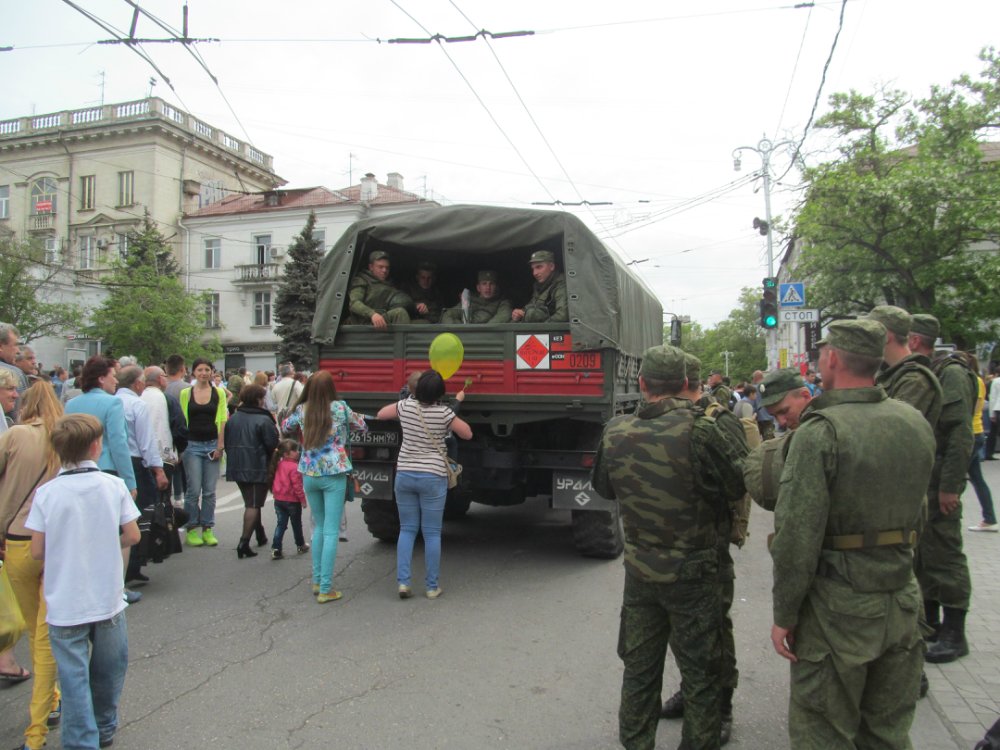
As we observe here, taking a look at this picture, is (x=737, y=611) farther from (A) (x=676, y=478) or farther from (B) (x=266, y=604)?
(B) (x=266, y=604)

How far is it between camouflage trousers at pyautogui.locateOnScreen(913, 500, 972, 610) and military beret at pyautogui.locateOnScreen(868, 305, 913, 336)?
109 cm

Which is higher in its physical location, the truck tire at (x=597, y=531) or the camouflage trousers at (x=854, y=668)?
the camouflage trousers at (x=854, y=668)

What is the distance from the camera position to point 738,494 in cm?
315

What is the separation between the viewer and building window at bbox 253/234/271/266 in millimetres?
44062

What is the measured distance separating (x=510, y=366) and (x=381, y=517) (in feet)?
7.03

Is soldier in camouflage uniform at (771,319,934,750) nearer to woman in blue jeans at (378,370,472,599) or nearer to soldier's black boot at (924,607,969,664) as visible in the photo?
soldier's black boot at (924,607,969,664)

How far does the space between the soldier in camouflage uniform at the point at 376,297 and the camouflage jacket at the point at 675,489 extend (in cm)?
395

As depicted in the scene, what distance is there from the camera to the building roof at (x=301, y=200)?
42.7 m

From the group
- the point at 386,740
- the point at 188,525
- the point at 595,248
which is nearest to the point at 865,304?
the point at 595,248

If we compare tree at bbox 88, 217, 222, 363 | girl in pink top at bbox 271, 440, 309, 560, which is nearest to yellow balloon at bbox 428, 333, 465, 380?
girl in pink top at bbox 271, 440, 309, 560

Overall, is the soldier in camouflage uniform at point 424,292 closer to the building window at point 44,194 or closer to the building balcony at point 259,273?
the building balcony at point 259,273

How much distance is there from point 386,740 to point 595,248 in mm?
4418

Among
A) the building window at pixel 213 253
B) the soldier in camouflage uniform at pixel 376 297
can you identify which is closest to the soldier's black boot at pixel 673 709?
the soldier in camouflage uniform at pixel 376 297

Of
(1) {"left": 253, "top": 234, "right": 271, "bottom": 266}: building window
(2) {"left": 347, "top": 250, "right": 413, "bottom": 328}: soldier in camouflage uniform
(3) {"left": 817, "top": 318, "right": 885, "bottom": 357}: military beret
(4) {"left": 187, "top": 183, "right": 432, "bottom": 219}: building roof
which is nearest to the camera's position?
(3) {"left": 817, "top": 318, "right": 885, "bottom": 357}: military beret
